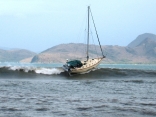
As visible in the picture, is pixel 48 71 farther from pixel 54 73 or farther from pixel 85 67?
pixel 85 67

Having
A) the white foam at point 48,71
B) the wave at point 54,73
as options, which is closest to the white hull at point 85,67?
→ the wave at point 54,73

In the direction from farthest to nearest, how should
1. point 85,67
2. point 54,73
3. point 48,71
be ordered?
point 48,71 < point 54,73 < point 85,67

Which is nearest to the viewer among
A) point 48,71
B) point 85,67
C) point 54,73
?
point 85,67

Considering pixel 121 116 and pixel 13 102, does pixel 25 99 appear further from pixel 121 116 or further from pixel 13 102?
pixel 121 116

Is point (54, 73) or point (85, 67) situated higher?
point (85, 67)

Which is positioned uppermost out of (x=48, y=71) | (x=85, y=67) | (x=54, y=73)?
(x=85, y=67)

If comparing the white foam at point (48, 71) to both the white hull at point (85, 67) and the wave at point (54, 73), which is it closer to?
the wave at point (54, 73)

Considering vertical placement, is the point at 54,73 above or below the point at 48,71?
below

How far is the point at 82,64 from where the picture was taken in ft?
163

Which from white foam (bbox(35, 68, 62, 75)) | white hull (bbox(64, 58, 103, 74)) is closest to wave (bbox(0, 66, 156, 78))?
white foam (bbox(35, 68, 62, 75))

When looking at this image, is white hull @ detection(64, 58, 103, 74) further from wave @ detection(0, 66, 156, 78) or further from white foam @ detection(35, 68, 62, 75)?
white foam @ detection(35, 68, 62, 75)

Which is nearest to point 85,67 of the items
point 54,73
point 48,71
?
point 54,73

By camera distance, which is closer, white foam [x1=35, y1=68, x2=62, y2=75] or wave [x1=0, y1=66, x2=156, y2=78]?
wave [x1=0, y1=66, x2=156, y2=78]

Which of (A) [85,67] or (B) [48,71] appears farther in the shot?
(B) [48,71]
